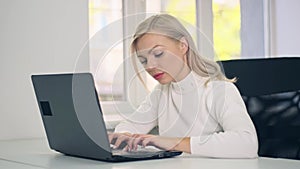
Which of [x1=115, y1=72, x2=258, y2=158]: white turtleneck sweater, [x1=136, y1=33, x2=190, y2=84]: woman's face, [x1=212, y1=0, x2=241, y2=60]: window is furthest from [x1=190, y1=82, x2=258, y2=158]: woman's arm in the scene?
[x1=212, y1=0, x2=241, y2=60]: window

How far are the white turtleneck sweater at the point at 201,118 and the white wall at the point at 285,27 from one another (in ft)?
6.66

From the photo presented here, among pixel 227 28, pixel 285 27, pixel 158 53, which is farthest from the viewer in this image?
pixel 285 27

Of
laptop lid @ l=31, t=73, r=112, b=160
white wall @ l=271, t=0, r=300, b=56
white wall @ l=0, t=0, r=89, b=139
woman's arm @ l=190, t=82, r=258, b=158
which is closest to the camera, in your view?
laptop lid @ l=31, t=73, r=112, b=160

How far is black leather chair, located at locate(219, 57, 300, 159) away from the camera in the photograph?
1892 millimetres

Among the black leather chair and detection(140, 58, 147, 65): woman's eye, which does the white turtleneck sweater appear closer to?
detection(140, 58, 147, 65): woman's eye

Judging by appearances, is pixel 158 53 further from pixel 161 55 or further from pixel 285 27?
pixel 285 27

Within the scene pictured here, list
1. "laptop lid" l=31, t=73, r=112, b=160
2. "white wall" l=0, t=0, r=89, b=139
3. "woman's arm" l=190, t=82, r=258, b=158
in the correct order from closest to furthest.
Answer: "laptop lid" l=31, t=73, r=112, b=160, "woman's arm" l=190, t=82, r=258, b=158, "white wall" l=0, t=0, r=89, b=139

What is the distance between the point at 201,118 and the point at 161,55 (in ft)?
0.79

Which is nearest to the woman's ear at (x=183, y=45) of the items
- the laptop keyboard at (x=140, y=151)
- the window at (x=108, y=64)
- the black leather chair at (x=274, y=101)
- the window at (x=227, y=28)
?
the window at (x=108, y=64)

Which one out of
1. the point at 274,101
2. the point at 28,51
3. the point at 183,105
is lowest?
the point at 274,101

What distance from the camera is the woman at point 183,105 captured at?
117 centimetres

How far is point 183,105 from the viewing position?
131cm

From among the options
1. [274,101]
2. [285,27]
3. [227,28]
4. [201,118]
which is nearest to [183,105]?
[201,118]

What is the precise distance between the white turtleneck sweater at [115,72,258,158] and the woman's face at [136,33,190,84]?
6 centimetres
